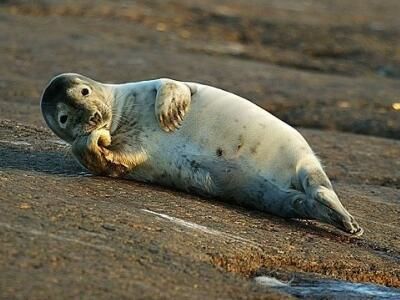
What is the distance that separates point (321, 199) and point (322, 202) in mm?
15

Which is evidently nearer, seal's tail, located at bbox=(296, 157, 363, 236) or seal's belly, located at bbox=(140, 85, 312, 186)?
seal's tail, located at bbox=(296, 157, 363, 236)

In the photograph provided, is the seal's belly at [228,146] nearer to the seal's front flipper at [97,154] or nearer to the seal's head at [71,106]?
the seal's front flipper at [97,154]

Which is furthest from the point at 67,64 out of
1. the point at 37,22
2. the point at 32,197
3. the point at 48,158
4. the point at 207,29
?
the point at 32,197

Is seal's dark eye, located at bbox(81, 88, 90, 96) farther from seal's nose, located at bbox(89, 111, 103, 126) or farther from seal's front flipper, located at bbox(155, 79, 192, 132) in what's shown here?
seal's front flipper, located at bbox(155, 79, 192, 132)

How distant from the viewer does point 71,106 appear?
487 centimetres

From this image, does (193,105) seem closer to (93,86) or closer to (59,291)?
(93,86)

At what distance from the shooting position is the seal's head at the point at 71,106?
191 inches

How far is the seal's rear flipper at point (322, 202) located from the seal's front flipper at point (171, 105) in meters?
0.57

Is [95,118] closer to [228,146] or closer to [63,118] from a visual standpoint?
[63,118]

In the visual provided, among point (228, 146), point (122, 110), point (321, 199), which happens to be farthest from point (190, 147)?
point (321, 199)

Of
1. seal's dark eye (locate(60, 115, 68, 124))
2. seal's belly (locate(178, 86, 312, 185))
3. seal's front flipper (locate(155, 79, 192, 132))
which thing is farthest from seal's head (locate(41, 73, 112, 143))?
seal's belly (locate(178, 86, 312, 185))

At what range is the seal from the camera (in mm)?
4871

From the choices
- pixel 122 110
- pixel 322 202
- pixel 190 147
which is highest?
pixel 122 110

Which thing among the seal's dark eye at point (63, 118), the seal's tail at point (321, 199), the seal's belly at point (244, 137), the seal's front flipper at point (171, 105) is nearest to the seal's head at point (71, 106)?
the seal's dark eye at point (63, 118)
